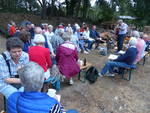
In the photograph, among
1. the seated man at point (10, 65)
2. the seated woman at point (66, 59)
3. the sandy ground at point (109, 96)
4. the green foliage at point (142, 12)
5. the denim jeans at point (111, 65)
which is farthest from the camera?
the green foliage at point (142, 12)

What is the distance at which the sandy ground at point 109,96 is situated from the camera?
12.8ft

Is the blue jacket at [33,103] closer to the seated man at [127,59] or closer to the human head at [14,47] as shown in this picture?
the human head at [14,47]

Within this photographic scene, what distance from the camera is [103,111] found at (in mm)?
3795

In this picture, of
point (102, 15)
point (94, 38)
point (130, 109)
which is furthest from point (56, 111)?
point (102, 15)

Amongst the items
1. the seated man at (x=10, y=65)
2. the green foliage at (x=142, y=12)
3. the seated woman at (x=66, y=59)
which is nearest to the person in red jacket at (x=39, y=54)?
the seated woman at (x=66, y=59)

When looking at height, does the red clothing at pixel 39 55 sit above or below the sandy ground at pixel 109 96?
above

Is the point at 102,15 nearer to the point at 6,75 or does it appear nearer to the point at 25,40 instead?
the point at 25,40

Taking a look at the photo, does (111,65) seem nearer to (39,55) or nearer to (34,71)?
(39,55)

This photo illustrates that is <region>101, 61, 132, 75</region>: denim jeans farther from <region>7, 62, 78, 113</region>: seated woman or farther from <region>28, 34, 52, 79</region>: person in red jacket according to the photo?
<region>7, 62, 78, 113</region>: seated woman

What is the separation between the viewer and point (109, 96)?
14.5ft

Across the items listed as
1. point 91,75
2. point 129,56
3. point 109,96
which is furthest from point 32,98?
point 129,56

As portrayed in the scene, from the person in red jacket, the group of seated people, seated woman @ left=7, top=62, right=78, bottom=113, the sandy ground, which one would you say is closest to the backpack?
the sandy ground

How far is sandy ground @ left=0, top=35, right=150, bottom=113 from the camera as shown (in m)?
3.90

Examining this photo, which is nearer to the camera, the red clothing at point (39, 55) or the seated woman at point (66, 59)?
the red clothing at point (39, 55)
